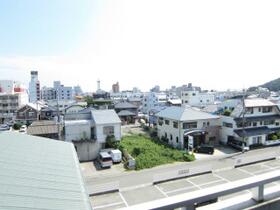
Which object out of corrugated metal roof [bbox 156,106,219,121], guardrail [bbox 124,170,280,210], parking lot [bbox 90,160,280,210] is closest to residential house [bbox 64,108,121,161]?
corrugated metal roof [bbox 156,106,219,121]

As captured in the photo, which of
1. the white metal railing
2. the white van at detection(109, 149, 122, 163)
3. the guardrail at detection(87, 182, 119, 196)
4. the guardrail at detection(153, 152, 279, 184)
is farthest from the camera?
the white metal railing

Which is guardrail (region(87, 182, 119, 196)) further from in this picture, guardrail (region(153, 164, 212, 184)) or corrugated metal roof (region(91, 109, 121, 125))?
corrugated metal roof (region(91, 109, 121, 125))

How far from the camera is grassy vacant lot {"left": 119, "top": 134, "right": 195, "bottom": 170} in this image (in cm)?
1905

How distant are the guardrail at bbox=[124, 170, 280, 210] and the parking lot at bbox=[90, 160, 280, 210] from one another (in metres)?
10.5

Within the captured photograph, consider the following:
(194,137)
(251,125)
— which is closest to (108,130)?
(194,137)

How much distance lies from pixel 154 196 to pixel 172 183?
2.21m

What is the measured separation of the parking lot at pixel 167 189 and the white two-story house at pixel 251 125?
6297 millimetres

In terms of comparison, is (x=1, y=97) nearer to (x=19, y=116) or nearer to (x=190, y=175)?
(x=19, y=116)

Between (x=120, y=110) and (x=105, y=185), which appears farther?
(x=120, y=110)

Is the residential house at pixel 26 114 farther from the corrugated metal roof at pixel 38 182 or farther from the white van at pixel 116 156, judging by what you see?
the corrugated metal roof at pixel 38 182

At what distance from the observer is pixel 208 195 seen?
2434 millimetres

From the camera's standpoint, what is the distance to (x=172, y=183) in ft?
50.1

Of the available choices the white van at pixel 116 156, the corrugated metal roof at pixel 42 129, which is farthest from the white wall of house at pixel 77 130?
the white van at pixel 116 156

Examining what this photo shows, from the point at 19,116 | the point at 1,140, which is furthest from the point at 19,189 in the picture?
the point at 19,116
